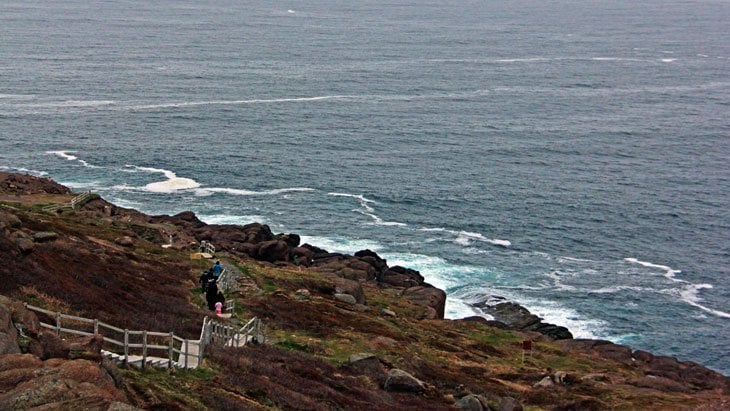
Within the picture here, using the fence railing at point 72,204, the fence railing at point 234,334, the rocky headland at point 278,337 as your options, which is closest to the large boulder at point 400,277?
the rocky headland at point 278,337

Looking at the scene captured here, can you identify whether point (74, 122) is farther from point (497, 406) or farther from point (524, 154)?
point (497, 406)

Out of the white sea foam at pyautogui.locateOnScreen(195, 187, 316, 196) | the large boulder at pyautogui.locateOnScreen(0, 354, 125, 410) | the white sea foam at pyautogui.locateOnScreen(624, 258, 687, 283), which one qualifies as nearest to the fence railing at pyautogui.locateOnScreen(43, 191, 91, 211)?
the white sea foam at pyautogui.locateOnScreen(195, 187, 316, 196)

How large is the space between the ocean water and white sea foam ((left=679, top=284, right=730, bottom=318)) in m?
0.21

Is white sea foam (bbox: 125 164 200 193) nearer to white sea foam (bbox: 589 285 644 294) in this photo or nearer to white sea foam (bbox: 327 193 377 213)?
white sea foam (bbox: 327 193 377 213)

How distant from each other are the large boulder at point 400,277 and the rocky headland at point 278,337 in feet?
0.45

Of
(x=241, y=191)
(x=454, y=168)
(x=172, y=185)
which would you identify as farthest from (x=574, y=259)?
(x=172, y=185)

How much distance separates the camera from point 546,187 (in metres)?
114

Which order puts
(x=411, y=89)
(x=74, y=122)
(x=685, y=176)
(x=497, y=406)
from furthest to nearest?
(x=411, y=89)
(x=74, y=122)
(x=685, y=176)
(x=497, y=406)

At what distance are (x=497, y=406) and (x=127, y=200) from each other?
6955 centimetres

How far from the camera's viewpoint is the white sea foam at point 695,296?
3155 inches

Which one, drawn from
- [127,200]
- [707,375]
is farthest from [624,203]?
[127,200]

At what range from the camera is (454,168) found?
121 meters

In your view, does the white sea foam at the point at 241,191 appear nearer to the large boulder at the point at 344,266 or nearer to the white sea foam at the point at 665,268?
the large boulder at the point at 344,266

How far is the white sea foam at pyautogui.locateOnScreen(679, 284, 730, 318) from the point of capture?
8012 centimetres
